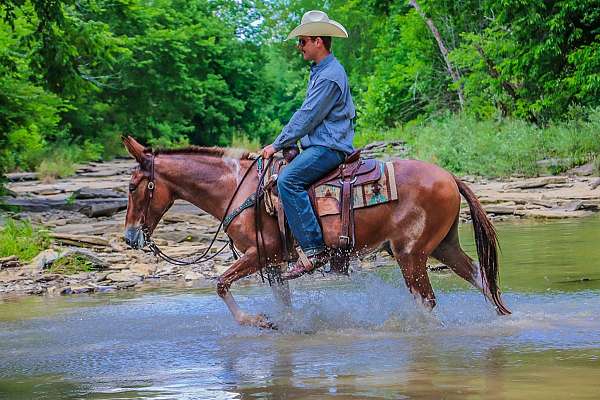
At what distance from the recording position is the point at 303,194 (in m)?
8.83

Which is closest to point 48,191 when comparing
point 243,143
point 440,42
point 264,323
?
point 440,42

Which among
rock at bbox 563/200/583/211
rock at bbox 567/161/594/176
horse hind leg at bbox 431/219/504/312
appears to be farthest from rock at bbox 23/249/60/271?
rock at bbox 567/161/594/176

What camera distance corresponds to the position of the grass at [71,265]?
13.7 m

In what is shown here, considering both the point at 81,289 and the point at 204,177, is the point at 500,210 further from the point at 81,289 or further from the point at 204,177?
the point at 204,177

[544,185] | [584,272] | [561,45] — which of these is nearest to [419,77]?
[561,45]

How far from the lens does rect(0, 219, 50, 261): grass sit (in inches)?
563

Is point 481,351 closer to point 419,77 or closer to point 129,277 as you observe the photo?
point 129,277

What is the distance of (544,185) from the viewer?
2233 cm

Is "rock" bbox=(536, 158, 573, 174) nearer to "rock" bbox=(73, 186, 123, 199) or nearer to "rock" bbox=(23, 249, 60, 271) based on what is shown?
"rock" bbox=(73, 186, 123, 199)

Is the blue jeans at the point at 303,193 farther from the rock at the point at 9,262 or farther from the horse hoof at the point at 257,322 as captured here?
the rock at the point at 9,262

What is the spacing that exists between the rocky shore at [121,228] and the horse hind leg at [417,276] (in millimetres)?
4608

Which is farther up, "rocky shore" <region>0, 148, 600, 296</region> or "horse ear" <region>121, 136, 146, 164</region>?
"horse ear" <region>121, 136, 146, 164</region>

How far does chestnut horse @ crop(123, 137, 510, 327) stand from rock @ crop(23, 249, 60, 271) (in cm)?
449

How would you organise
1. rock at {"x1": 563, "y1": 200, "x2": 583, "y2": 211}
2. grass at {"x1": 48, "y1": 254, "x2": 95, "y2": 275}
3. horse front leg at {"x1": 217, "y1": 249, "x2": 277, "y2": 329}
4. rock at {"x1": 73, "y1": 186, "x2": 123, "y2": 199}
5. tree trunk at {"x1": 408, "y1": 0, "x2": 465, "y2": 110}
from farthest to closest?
tree trunk at {"x1": 408, "y1": 0, "x2": 465, "y2": 110} < rock at {"x1": 73, "y1": 186, "x2": 123, "y2": 199} < rock at {"x1": 563, "y1": 200, "x2": 583, "y2": 211} < grass at {"x1": 48, "y1": 254, "x2": 95, "y2": 275} < horse front leg at {"x1": 217, "y1": 249, "x2": 277, "y2": 329}
